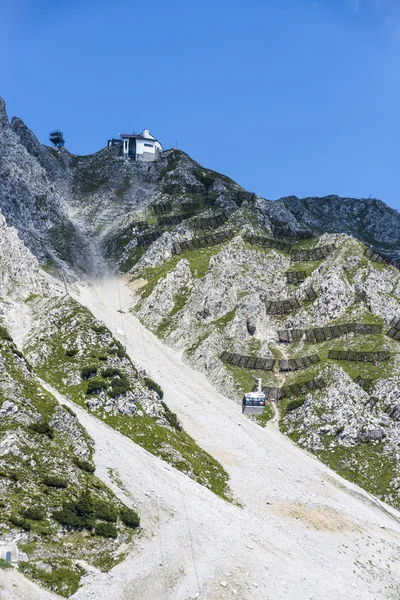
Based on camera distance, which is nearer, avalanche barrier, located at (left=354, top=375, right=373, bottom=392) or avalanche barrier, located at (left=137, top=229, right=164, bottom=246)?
avalanche barrier, located at (left=354, top=375, right=373, bottom=392)

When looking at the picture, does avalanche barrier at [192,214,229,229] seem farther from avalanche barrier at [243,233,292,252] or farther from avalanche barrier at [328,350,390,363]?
avalanche barrier at [328,350,390,363]

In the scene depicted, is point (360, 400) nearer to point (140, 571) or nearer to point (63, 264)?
point (140, 571)

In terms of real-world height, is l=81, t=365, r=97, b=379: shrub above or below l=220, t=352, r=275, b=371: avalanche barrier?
below

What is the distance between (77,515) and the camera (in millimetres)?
61312

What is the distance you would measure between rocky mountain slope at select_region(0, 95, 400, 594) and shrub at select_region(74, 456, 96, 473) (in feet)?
1.86

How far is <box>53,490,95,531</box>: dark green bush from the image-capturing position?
196 feet

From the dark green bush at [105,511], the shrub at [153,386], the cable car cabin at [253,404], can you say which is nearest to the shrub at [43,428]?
the dark green bush at [105,511]

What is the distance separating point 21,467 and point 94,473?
39.7 feet

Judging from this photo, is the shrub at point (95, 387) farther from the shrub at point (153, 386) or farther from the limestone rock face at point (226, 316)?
the shrub at point (153, 386)

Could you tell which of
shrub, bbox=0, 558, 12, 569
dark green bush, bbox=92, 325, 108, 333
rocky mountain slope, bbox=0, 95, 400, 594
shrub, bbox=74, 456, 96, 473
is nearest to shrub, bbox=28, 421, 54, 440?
rocky mountain slope, bbox=0, 95, 400, 594

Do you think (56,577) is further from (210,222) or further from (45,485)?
(210,222)

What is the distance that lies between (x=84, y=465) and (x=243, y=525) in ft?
70.3

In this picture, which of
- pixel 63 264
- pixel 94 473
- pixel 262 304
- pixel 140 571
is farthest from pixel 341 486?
pixel 63 264

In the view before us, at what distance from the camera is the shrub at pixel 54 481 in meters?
64.7
